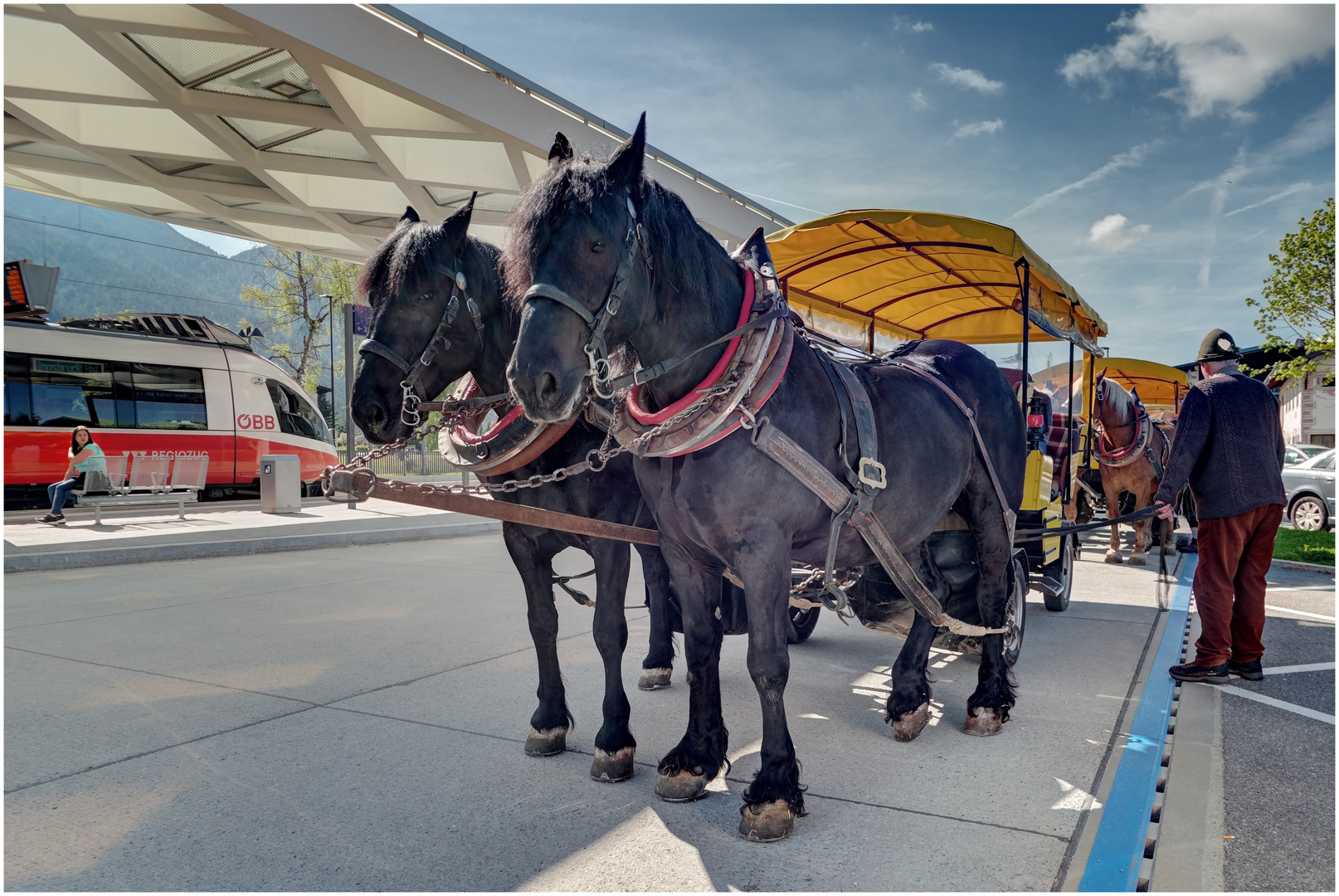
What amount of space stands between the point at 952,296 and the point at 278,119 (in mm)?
10765

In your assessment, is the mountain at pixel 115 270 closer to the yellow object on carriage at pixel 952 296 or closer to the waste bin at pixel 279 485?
the waste bin at pixel 279 485

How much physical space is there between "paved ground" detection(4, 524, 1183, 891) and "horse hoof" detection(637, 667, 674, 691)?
91mm

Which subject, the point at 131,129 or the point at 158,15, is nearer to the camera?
the point at 158,15

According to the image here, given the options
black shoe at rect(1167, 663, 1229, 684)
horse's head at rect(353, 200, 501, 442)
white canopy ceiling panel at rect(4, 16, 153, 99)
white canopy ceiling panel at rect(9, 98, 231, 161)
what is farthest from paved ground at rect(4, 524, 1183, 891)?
white canopy ceiling panel at rect(9, 98, 231, 161)

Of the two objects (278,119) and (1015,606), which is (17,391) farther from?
(1015,606)

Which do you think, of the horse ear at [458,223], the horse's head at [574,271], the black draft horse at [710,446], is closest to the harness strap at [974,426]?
the black draft horse at [710,446]

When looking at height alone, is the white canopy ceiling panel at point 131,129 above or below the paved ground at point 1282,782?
above

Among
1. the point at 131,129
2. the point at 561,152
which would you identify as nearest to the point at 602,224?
the point at 561,152

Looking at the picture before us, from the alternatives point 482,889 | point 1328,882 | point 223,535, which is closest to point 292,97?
point 223,535

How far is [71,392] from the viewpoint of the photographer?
47.8 feet

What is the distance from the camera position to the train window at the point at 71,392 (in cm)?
1413

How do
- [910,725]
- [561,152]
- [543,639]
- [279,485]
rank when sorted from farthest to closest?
[279,485] → [910,725] → [543,639] → [561,152]

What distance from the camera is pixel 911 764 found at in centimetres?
338

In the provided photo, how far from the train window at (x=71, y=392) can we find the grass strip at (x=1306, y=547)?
18465 millimetres
